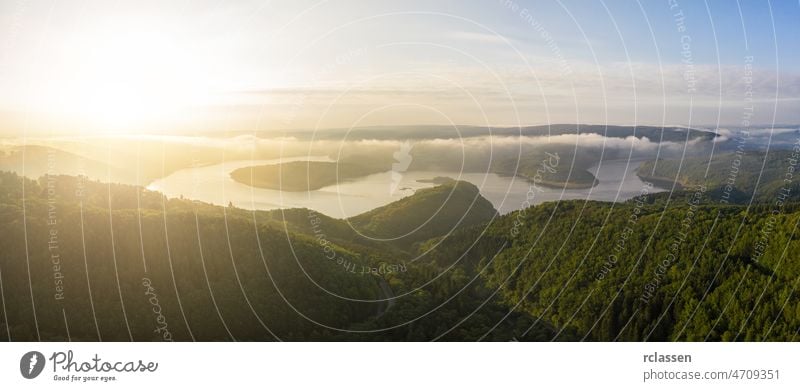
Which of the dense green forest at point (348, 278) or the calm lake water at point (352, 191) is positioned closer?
the dense green forest at point (348, 278)

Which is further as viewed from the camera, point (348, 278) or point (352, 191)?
point (352, 191)

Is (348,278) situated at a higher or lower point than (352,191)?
lower

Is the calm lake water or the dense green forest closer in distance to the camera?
the dense green forest
